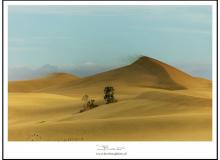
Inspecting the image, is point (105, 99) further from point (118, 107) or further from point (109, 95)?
point (118, 107)

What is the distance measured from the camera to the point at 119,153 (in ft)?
52.2

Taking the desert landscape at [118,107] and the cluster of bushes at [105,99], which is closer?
the desert landscape at [118,107]

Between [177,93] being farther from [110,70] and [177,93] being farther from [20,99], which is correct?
[20,99]

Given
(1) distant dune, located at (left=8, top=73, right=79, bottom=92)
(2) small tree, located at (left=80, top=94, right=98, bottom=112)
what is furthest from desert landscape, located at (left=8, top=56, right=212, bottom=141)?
(2) small tree, located at (left=80, top=94, right=98, bottom=112)

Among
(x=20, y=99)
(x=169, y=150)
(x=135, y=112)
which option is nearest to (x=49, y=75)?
(x=20, y=99)

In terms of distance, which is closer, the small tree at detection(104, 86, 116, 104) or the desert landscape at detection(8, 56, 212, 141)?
the desert landscape at detection(8, 56, 212, 141)

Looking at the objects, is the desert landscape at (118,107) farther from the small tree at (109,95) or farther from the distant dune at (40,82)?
the small tree at (109,95)

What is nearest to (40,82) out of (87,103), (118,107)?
(87,103)

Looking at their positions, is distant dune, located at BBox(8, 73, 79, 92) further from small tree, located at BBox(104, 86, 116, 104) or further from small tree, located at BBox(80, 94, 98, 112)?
small tree, located at BBox(104, 86, 116, 104)

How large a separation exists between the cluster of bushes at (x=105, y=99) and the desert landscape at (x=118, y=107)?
113 mm

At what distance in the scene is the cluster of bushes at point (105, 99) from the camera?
60.4 feet

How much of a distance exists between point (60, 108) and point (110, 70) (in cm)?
374

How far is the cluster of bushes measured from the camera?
18406 mm

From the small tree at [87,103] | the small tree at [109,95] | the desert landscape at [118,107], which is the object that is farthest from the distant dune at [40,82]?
the small tree at [109,95]
